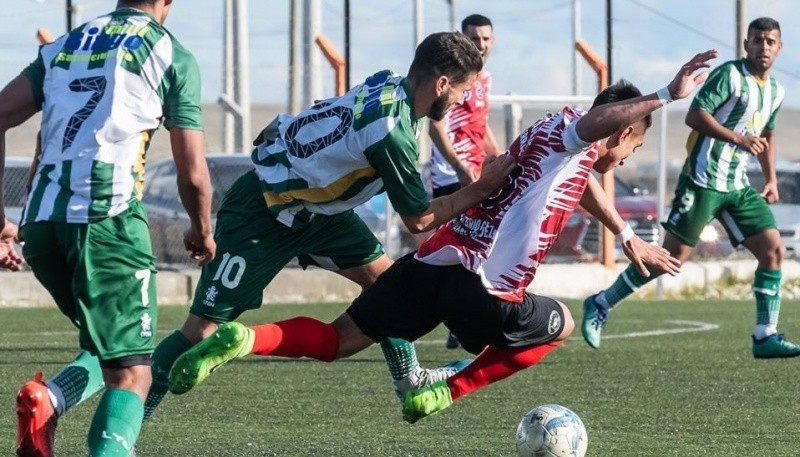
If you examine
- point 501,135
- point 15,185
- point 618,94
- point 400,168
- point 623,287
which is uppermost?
point 618,94

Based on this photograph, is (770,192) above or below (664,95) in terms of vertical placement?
below

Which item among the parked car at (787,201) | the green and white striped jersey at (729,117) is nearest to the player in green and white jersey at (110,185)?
the green and white striped jersey at (729,117)

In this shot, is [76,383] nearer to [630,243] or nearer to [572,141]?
[572,141]

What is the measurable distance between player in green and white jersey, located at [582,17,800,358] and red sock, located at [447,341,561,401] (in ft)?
13.0

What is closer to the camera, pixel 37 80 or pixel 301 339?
pixel 37 80

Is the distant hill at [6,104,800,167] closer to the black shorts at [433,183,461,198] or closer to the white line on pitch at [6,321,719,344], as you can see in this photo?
the white line on pitch at [6,321,719,344]

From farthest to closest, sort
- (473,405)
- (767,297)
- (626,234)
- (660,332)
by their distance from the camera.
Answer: (660,332) < (767,297) < (473,405) < (626,234)

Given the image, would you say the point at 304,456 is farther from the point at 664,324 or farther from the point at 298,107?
the point at 298,107

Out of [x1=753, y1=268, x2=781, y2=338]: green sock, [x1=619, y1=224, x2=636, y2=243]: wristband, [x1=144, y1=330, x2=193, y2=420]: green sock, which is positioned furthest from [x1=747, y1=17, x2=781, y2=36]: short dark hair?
[x1=144, y1=330, x2=193, y2=420]: green sock

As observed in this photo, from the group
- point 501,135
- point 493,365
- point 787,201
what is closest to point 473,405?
point 493,365

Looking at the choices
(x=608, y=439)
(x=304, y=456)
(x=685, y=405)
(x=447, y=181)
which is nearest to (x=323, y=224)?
(x=304, y=456)

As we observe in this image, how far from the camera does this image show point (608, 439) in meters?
6.76

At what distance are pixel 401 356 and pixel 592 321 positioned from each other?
3659 millimetres

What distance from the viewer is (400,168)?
6055 mm
